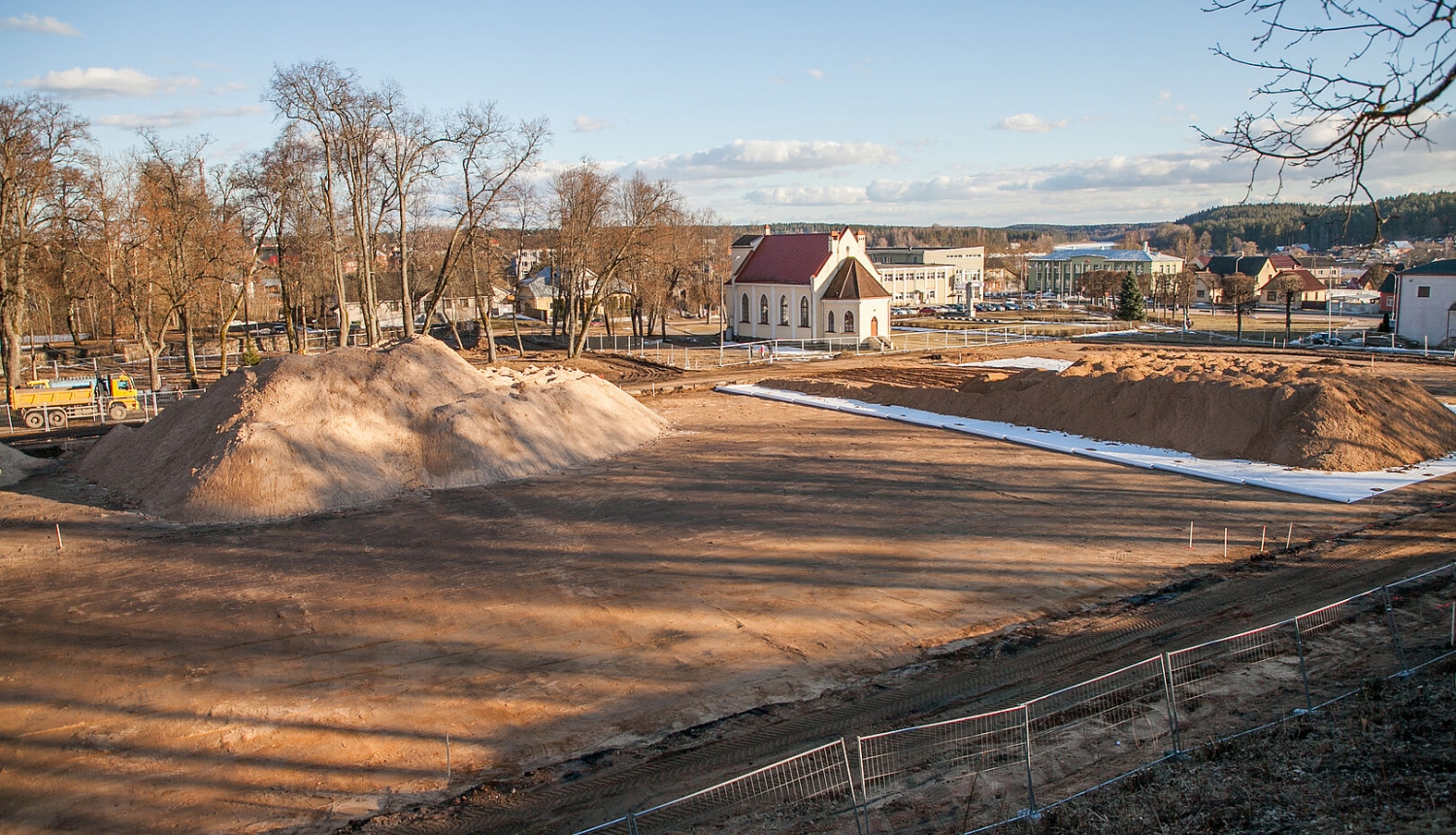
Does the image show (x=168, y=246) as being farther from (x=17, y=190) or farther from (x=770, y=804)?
(x=770, y=804)

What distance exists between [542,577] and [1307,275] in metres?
120

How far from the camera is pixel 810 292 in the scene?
6000 cm

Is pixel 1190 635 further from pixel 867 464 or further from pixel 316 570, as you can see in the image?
pixel 316 570

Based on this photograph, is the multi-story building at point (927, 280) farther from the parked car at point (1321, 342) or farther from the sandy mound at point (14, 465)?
the sandy mound at point (14, 465)

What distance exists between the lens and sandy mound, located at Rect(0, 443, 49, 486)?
2427cm

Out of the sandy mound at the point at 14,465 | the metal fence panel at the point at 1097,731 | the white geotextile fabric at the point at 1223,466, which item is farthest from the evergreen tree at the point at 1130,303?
the sandy mound at the point at 14,465

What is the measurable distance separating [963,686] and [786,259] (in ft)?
176

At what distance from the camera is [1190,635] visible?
1323cm

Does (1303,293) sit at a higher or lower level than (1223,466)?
higher

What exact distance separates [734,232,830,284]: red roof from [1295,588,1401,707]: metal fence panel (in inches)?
1895

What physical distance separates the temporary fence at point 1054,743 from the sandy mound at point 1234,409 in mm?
12677

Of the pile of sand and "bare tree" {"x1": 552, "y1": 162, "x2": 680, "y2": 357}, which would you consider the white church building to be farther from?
the pile of sand

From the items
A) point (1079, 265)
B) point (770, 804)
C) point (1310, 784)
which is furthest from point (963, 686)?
point (1079, 265)

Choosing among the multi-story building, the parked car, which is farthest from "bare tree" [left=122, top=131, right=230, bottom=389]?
the multi-story building
